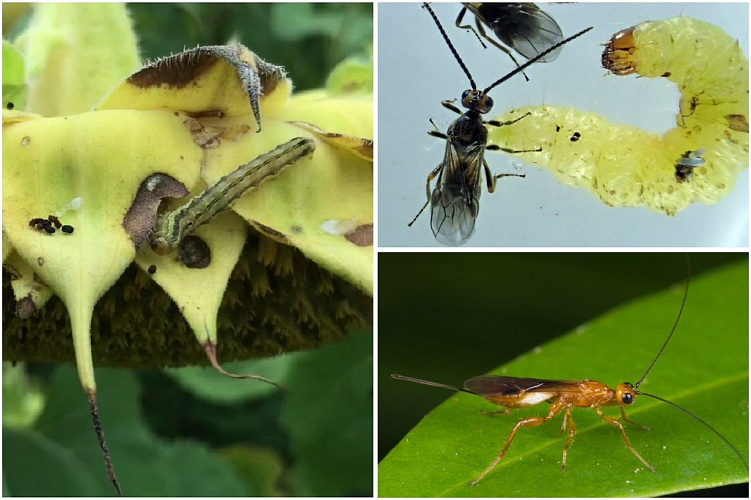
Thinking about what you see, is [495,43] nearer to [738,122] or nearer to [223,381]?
[738,122]

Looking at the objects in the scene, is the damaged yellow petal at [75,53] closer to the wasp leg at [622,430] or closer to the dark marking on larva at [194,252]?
the dark marking on larva at [194,252]

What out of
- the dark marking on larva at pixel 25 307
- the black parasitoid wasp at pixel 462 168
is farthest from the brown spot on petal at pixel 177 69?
the black parasitoid wasp at pixel 462 168

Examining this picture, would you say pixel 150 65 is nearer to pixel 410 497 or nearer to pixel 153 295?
pixel 153 295

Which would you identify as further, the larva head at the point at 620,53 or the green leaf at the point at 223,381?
the green leaf at the point at 223,381

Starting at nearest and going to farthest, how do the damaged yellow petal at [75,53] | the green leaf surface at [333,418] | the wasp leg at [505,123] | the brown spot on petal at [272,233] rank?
the brown spot on petal at [272,233] < the damaged yellow petal at [75,53] < the wasp leg at [505,123] < the green leaf surface at [333,418]

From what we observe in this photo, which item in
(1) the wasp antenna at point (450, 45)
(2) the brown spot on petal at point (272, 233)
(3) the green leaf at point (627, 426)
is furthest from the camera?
(1) the wasp antenna at point (450, 45)

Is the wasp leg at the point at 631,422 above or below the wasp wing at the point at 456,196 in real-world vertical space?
below

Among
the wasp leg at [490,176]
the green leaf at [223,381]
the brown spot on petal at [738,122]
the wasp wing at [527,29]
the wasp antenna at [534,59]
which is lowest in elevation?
the green leaf at [223,381]

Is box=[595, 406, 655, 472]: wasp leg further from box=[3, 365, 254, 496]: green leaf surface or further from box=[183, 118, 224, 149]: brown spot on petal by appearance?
box=[3, 365, 254, 496]: green leaf surface
